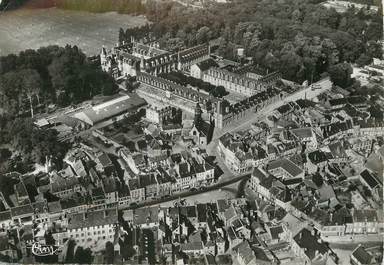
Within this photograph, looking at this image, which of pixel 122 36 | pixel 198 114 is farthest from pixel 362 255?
pixel 122 36

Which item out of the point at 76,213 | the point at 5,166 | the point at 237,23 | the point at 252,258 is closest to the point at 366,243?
the point at 252,258

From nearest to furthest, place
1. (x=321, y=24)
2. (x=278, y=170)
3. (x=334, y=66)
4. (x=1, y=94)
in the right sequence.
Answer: (x=278, y=170)
(x=1, y=94)
(x=334, y=66)
(x=321, y=24)

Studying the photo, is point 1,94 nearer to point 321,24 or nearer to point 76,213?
point 76,213

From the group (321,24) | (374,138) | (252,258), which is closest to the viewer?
(252,258)

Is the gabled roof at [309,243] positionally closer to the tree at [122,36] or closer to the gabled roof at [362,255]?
Result: the gabled roof at [362,255]

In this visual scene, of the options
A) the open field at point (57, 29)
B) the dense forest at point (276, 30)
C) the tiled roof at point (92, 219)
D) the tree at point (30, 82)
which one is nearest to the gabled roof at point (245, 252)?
the tiled roof at point (92, 219)

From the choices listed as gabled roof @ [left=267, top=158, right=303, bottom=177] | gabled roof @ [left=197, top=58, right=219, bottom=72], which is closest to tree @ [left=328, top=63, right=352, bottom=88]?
gabled roof @ [left=197, top=58, right=219, bottom=72]

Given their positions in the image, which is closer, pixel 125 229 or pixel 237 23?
pixel 125 229

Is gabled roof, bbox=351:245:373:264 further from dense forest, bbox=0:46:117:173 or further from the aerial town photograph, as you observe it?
dense forest, bbox=0:46:117:173
